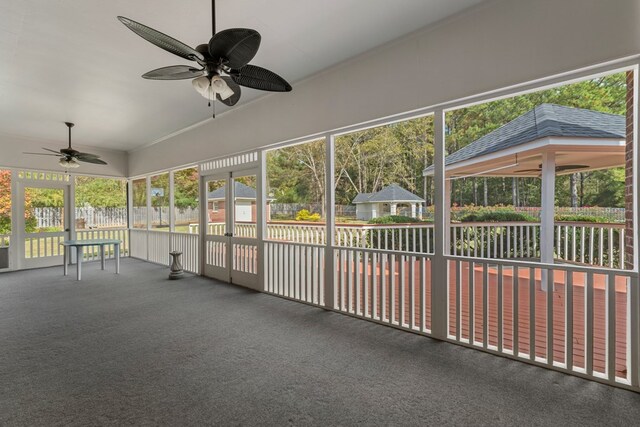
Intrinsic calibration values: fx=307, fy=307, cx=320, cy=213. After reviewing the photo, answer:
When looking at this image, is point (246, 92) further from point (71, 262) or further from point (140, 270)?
point (71, 262)

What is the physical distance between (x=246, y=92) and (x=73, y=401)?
13.2 feet

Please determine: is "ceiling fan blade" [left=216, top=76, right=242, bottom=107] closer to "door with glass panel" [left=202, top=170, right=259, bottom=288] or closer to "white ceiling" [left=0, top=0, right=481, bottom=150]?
"white ceiling" [left=0, top=0, right=481, bottom=150]

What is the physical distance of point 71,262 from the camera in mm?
7570

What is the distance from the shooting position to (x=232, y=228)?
555cm

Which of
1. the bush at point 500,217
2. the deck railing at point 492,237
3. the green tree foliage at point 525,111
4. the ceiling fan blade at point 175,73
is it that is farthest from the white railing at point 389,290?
the green tree foliage at point 525,111

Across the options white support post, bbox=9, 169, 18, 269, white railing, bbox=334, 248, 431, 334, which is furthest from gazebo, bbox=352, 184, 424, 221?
white support post, bbox=9, 169, 18, 269

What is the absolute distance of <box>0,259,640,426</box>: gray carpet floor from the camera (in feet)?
6.28

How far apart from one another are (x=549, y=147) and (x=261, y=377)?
4258 mm

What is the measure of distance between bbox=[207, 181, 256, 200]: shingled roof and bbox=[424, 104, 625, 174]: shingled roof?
299 cm

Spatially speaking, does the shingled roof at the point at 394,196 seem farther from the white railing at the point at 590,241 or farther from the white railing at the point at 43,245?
the white railing at the point at 43,245

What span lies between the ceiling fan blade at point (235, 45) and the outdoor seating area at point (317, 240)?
0.02 meters

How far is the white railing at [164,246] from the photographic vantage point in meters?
6.47

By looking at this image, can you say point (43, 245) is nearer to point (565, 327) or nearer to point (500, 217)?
point (565, 327)

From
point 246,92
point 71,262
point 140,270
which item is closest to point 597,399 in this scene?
point 246,92
